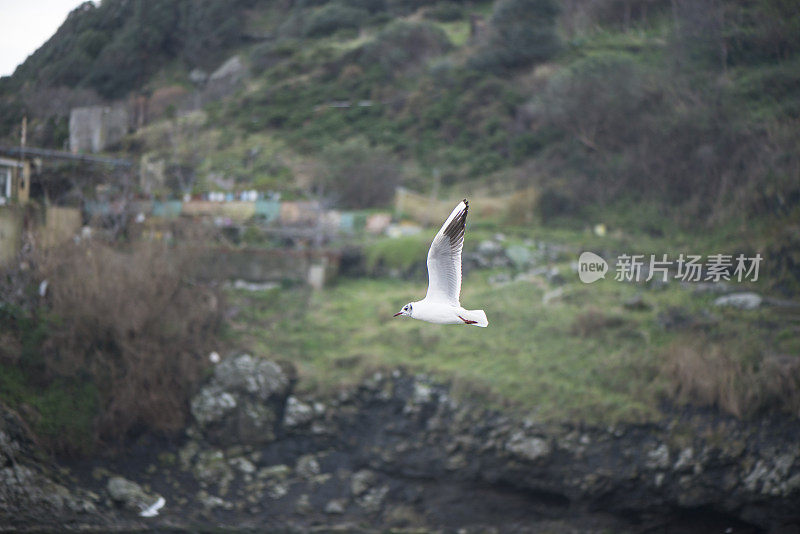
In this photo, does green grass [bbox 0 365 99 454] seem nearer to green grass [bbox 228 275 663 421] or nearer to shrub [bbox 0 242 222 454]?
shrub [bbox 0 242 222 454]

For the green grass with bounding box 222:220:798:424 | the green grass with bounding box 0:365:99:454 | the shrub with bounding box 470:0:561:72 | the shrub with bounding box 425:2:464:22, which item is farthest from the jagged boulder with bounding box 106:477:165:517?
the shrub with bounding box 425:2:464:22

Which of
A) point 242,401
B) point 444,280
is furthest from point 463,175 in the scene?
point 444,280

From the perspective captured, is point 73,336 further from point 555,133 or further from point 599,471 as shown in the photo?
point 555,133

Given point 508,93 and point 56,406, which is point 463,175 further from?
point 56,406

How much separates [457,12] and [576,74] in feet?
75.8

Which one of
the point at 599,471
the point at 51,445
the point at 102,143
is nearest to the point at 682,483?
the point at 599,471

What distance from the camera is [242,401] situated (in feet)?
60.0

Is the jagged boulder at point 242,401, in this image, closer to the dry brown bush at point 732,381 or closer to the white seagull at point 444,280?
the dry brown bush at point 732,381

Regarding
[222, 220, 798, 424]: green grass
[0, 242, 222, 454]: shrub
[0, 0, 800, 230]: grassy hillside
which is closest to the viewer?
[222, 220, 798, 424]: green grass

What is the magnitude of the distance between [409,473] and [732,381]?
6.75 meters

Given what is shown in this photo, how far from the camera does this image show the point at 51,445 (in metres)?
16.5

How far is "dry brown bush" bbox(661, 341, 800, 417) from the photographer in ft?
53.0

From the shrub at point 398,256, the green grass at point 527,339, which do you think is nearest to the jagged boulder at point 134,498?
the green grass at point 527,339

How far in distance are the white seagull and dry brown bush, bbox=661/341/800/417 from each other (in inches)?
395
